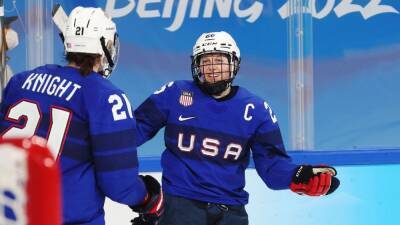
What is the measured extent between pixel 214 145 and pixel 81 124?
2.61 feet

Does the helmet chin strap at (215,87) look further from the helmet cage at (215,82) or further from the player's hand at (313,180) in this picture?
the player's hand at (313,180)

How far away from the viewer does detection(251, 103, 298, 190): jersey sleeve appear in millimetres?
2436

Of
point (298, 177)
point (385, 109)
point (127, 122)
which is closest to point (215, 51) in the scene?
point (298, 177)

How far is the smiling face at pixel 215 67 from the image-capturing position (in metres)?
2.43

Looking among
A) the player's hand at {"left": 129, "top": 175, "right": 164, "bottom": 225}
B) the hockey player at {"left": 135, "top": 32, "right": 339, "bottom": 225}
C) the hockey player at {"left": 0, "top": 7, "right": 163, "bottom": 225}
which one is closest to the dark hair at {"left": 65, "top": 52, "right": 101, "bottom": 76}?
the hockey player at {"left": 0, "top": 7, "right": 163, "bottom": 225}

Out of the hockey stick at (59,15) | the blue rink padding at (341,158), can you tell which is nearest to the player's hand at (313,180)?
the blue rink padding at (341,158)

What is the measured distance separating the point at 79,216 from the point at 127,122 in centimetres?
25

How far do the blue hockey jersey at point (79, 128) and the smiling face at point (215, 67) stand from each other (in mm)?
713

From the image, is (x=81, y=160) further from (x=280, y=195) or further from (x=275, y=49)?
(x=275, y=49)

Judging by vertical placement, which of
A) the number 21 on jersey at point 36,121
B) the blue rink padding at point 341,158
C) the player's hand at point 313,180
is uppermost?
the number 21 on jersey at point 36,121

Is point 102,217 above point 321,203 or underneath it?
above

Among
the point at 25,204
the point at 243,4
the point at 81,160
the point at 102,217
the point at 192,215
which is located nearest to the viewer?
the point at 25,204

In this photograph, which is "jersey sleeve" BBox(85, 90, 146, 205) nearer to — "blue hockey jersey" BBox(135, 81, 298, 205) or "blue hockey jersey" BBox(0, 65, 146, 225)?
"blue hockey jersey" BBox(0, 65, 146, 225)

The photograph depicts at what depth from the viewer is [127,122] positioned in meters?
1.73
